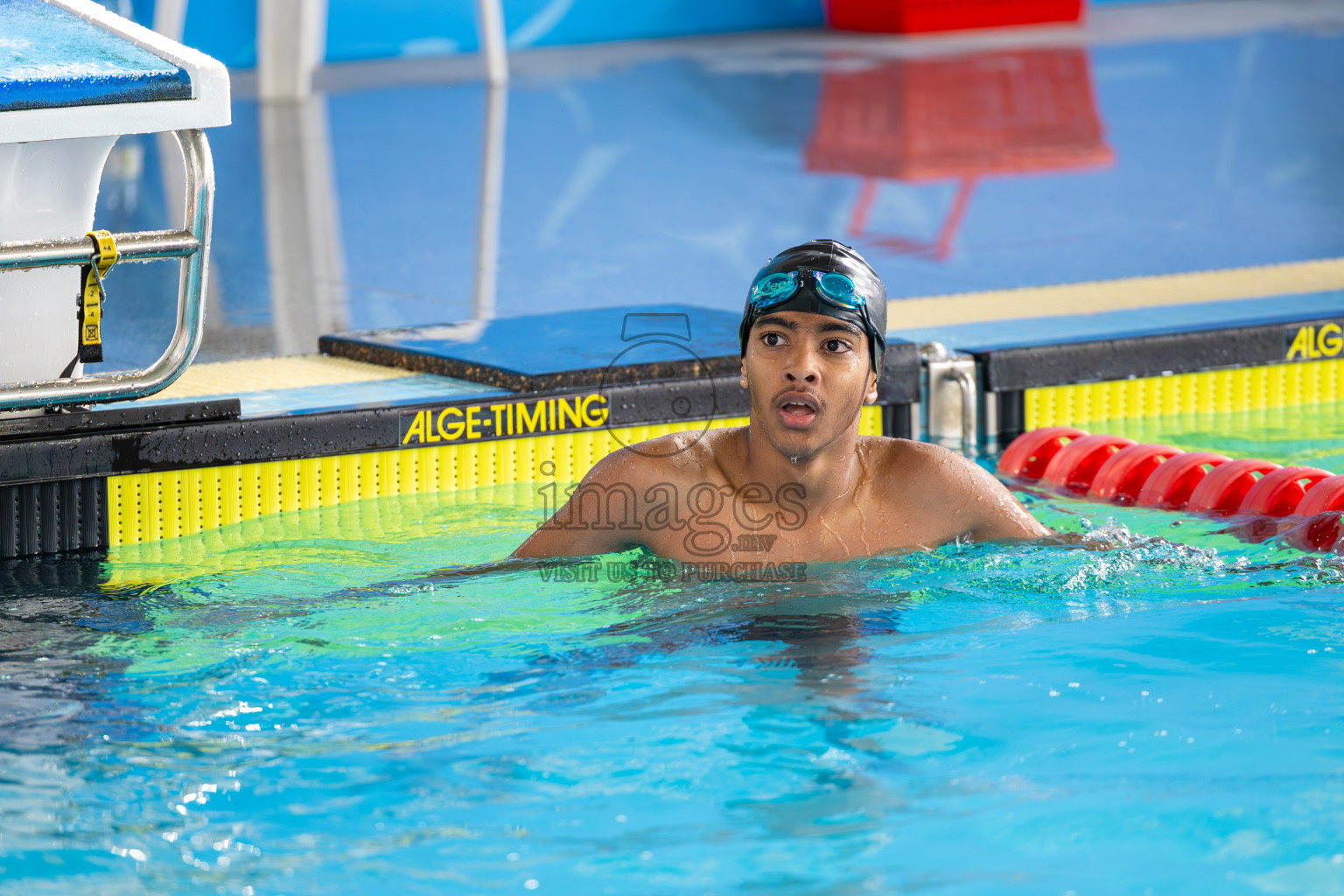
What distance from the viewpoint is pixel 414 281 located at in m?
7.58

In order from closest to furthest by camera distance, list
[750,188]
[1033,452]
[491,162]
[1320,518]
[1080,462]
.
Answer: [1320,518], [1080,462], [1033,452], [750,188], [491,162]

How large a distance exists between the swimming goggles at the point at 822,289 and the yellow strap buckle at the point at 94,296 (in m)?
1.60

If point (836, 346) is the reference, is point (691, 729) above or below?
below

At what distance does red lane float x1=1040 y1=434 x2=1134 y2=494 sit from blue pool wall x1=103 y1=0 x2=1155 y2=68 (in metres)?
11.3


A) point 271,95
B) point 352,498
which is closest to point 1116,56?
point 271,95

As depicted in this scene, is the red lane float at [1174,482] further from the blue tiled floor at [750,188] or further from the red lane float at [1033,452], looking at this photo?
the blue tiled floor at [750,188]

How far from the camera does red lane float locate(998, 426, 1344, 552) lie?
4398mm

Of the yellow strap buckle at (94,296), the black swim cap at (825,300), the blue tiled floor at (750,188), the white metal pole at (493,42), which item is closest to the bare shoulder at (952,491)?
the black swim cap at (825,300)

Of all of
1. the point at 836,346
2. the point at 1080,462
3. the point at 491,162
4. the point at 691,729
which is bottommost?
the point at 691,729

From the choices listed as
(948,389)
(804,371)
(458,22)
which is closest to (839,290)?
(804,371)

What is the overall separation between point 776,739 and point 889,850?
40cm

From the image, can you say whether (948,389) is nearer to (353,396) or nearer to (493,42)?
(353,396)

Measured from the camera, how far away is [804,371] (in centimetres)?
338

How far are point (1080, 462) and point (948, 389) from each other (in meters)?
0.53
